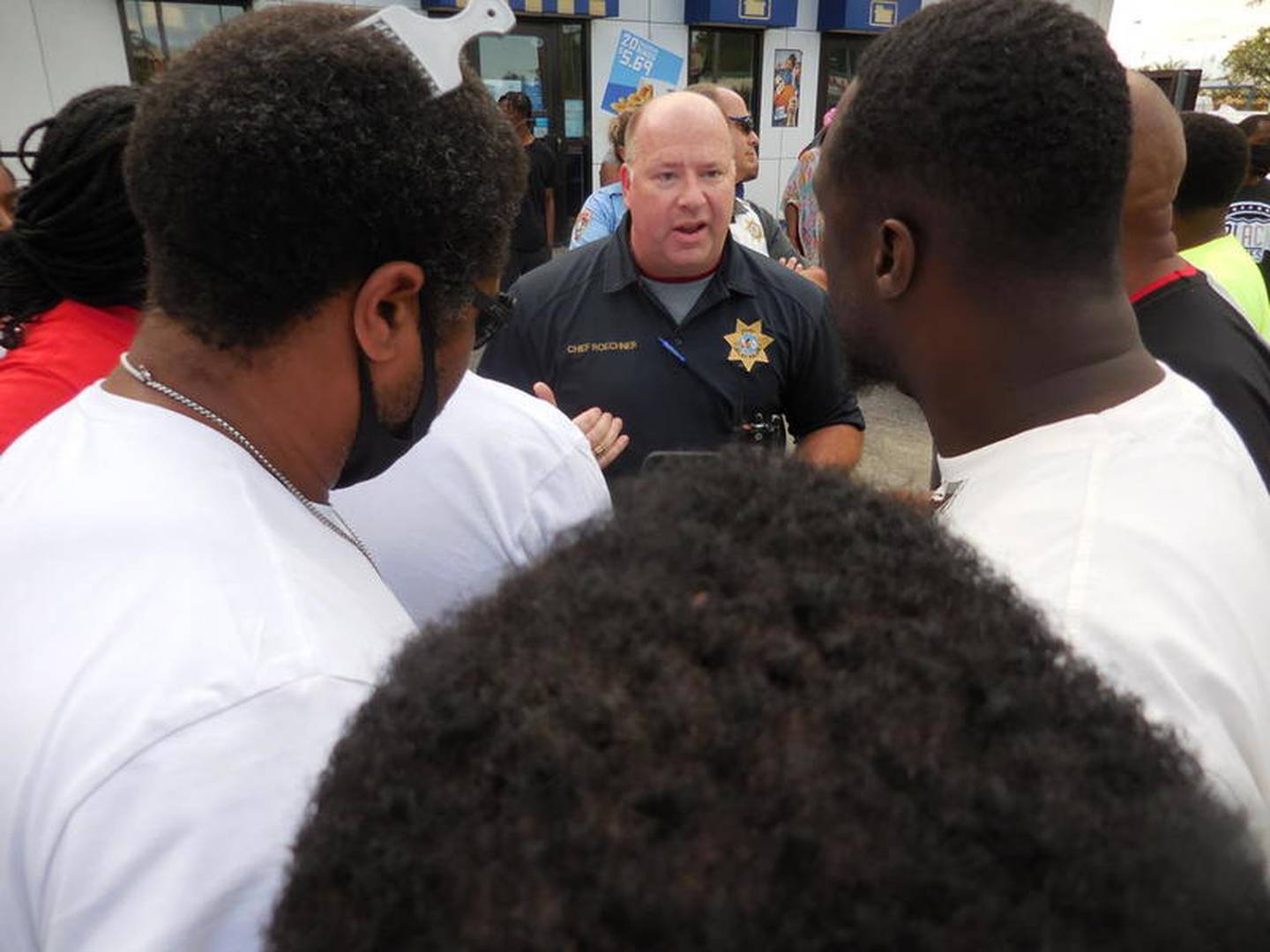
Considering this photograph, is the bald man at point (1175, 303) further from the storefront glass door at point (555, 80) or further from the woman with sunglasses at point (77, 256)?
the storefront glass door at point (555, 80)

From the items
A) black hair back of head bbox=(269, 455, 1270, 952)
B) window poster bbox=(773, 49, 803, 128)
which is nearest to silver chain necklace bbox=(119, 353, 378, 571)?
black hair back of head bbox=(269, 455, 1270, 952)

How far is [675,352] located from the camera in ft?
9.72

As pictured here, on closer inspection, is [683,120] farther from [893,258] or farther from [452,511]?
[452,511]

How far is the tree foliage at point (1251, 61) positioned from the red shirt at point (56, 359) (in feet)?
131

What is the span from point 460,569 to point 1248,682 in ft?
3.75

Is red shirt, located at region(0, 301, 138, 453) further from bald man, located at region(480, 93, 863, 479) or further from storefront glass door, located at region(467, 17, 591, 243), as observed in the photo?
storefront glass door, located at region(467, 17, 591, 243)

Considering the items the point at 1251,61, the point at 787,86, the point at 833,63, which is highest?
the point at 833,63

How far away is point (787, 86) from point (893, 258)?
11.5 metres

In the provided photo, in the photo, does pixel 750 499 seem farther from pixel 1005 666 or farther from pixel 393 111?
pixel 393 111

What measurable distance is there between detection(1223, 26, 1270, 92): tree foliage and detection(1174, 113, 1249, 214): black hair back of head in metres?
36.6

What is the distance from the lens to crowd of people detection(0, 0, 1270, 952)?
0.49m

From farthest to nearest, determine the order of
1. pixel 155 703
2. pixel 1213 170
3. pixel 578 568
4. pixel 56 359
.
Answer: pixel 1213 170 → pixel 56 359 → pixel 155 703 → pixel 578 568

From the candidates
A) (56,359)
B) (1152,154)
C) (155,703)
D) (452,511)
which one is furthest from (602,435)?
(155,703)

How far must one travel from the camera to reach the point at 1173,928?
0.49 metres
